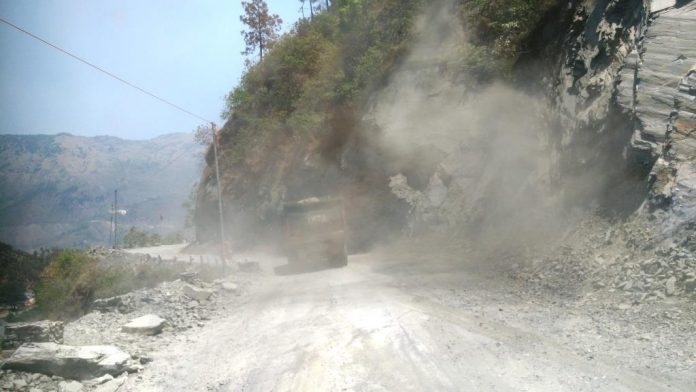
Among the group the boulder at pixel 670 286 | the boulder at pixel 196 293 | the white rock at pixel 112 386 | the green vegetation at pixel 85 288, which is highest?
the boulder at pixel 670 286

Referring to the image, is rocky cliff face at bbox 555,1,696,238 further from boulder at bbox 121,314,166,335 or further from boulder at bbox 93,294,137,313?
boulder at bbox 93,294,137,313

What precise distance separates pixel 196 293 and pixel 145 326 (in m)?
3.95

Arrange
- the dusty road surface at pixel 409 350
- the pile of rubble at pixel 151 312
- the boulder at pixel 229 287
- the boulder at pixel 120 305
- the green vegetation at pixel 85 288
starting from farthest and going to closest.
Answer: the green vegetation at pixel 85 288 → the boulder at pixel 229 287 → the boulder at pixel 120 305 → the pile of rubble at pixel 151 312 → the dusty road surface at pixel 409 350

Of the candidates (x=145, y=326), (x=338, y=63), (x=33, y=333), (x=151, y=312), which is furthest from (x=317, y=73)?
(x=33, y=333)

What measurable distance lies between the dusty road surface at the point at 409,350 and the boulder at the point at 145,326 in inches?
26.5

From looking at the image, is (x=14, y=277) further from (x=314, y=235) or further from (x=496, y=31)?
(x=496, y=31)

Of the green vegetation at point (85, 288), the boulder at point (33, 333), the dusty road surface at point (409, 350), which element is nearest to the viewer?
the dusty road surface at point (409, 350)

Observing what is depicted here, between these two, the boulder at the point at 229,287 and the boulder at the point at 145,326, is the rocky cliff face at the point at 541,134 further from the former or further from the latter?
the boulder at the point at 145,326

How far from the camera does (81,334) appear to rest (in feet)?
33.6

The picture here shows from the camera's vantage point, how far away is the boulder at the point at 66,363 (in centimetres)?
758

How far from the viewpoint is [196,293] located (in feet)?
47.0

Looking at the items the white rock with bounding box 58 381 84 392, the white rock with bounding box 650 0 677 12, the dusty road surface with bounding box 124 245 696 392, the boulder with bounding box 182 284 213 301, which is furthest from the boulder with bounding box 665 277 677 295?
the boulder with bounding box 182 284 213 301

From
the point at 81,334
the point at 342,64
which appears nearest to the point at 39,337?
the point at 81,334

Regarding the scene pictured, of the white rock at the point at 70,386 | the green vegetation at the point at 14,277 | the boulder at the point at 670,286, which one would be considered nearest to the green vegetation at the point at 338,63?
the boulder at the point at 670,286
